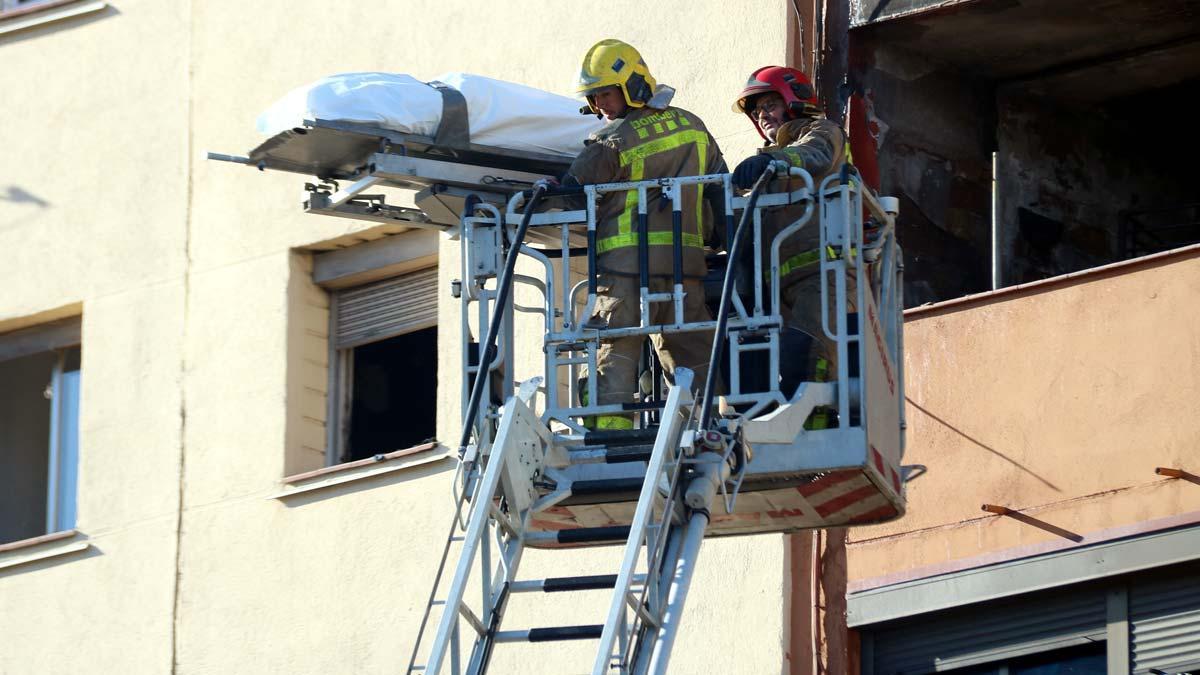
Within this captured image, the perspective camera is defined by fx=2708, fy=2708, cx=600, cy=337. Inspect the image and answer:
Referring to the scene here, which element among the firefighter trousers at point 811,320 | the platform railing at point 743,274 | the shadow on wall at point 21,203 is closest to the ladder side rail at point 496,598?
the platform railing at point 743,274

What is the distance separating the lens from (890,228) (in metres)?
12.0

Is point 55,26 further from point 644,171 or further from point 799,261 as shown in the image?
point 799,261

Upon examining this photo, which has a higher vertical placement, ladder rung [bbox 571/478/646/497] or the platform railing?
the platform railing

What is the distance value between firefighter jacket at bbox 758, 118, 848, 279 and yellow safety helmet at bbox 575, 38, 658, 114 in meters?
0.64

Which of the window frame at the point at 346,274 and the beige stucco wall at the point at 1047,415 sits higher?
the window frame at the point at 346,274

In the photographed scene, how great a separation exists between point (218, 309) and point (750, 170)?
584cm

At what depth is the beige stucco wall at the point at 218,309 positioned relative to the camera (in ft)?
49.5

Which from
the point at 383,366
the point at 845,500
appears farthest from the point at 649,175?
the point at 383,366

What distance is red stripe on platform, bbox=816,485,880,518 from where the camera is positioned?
11703 millimetres

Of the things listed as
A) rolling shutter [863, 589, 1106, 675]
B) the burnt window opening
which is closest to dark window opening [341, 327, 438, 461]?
the burnt window opening

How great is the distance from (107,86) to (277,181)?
1.78 meters

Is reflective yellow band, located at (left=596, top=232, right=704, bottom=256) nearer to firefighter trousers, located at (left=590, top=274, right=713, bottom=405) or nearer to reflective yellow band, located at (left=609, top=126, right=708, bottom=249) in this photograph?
reflective yellow band, located at (left=609, top=126, right=708, bottom=249)

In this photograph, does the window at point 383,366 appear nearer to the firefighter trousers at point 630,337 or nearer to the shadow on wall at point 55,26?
the shadow on wall at point 55,26

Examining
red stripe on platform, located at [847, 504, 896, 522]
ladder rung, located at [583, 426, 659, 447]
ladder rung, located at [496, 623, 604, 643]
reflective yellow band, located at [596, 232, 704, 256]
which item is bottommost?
ladder rung, located at [496, 623, 604, 643]
